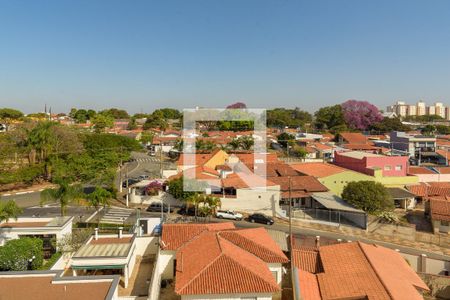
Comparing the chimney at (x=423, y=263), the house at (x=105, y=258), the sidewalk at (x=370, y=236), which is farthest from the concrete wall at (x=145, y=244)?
the chimney at (x=423, y=263)

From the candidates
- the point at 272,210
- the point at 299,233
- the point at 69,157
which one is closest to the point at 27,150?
the point at 69,157

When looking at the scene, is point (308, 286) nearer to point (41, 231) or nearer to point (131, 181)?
point (41, 231)

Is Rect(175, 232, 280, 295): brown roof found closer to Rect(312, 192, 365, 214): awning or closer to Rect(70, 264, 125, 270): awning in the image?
Rect(70, 264, 125, 270): awning

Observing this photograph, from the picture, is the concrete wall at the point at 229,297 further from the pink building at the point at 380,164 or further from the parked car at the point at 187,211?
the pink building at the point at 380,164

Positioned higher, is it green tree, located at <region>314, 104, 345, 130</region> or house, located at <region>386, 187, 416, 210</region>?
green tree, located at <region>314, 104, 345, 130</region>

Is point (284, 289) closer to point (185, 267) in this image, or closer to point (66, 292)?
point (185, 267)

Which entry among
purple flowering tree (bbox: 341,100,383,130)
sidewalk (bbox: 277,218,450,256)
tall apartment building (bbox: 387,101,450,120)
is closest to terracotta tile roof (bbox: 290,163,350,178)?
sidewalk (bbox: 277,218,450,256)
